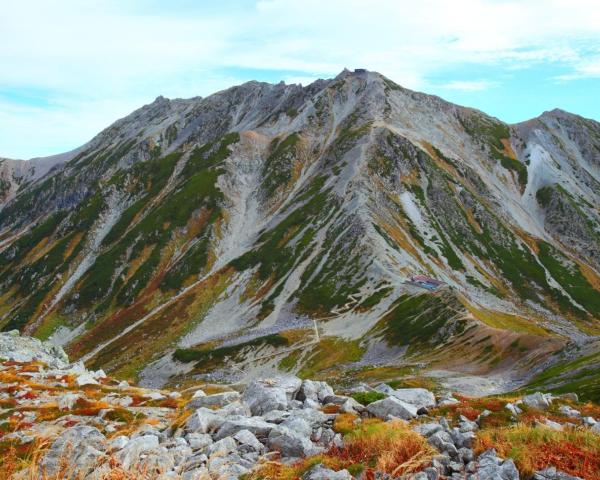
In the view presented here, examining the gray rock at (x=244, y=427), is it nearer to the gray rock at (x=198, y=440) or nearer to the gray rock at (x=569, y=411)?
the gray rock at (x=198, y=440)

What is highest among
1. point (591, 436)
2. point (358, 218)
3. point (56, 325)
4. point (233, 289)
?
point (358, 218)

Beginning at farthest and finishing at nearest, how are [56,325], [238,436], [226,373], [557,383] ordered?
[56,325]
[226,373]
[557,383]
[238,436]

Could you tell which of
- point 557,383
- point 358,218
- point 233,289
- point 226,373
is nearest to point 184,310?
point 233,289

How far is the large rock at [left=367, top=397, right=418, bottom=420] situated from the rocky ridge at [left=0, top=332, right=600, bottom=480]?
2.1 inches

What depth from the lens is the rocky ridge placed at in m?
12.8

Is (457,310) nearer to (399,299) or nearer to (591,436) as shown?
(399,299)

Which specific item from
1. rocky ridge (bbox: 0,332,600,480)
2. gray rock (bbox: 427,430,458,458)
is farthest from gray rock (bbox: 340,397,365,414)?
gray rock (bbox: 427,430,458,458)

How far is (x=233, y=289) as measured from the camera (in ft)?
533

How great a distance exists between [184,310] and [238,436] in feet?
465

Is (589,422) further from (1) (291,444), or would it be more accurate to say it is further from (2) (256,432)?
(2) (256,432)

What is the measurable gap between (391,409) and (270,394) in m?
5.91

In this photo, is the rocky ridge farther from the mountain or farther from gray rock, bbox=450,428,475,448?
the mountain

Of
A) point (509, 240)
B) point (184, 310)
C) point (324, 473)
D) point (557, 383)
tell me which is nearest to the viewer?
point (324, 473)

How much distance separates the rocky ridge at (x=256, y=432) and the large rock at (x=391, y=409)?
0.05m
